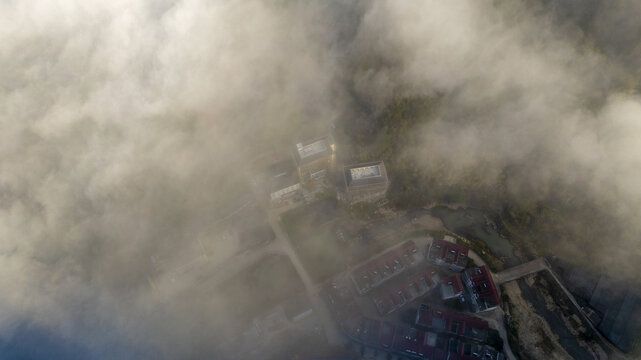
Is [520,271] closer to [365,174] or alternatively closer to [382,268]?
[382,268]

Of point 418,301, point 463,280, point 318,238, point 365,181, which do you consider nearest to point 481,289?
point 463,280

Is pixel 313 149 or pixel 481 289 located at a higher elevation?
pixel 313 149

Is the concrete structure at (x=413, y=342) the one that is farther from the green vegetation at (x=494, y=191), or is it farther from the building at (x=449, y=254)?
→ the green vegetation at (x=494, y=191)

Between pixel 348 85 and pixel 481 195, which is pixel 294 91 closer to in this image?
pixel 348 85

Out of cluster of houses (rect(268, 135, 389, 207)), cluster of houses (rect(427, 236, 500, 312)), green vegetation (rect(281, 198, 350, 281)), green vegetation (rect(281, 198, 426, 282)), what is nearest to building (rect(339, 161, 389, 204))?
cluster of houses (rect(268, 135, 389, 207))

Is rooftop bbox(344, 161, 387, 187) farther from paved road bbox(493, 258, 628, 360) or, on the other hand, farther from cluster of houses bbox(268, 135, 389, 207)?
paved road bbox(493, 258, 628, 360)

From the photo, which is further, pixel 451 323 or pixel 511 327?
pixel 511 327

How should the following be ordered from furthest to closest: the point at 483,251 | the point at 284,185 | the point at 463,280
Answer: the point at 284,185
the point at 483,251
the point at 463,280

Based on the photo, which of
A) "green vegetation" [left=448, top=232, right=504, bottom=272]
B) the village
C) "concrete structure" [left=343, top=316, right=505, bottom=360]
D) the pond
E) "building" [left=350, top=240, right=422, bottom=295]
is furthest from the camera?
the pond
